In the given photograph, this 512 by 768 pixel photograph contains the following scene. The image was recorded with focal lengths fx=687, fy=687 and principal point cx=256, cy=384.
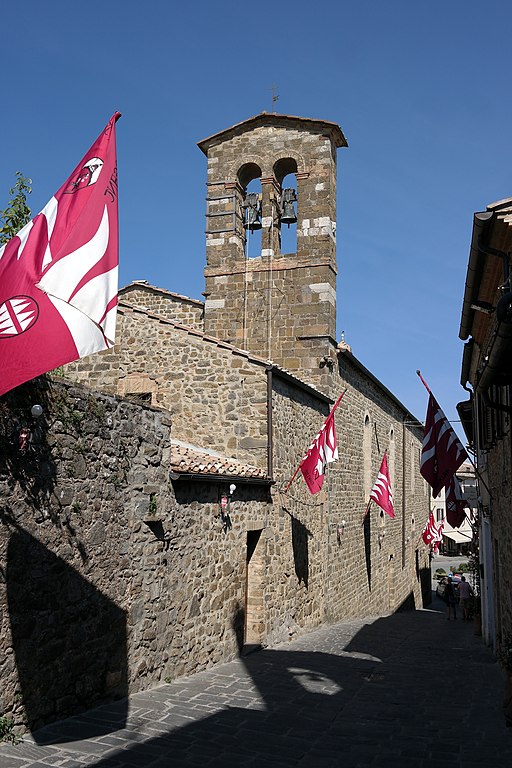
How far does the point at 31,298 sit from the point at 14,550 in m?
2.32

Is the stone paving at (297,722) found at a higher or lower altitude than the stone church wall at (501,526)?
lower

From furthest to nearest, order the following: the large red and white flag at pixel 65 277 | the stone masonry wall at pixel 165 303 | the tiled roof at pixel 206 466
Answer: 1. the stone masonry wall at pixel 165 303
2. the tiled roof at pixel 206 466
3. the large red and white flag at pixel 65 277

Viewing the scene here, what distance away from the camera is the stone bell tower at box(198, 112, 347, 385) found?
16344 mm

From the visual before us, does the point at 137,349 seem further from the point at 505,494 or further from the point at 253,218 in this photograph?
the point at 505,494

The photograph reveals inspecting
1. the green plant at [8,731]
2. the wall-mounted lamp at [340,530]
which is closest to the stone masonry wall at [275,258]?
the wall-mounted lamp at [340,530]

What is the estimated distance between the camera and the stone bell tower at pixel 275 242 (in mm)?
16344

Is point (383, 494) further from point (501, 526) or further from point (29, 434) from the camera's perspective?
point (29, 434)

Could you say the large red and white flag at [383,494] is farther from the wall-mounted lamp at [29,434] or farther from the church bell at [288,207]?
the wall-mounted lamp at [29,434]

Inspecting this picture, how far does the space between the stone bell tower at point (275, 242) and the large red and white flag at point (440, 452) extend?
381 cm

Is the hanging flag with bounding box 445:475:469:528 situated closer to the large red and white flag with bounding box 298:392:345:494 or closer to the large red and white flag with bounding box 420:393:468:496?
the large red and white flag with bounding box 420:393:468:496

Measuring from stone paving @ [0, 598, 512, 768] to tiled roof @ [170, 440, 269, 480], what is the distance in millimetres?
2649

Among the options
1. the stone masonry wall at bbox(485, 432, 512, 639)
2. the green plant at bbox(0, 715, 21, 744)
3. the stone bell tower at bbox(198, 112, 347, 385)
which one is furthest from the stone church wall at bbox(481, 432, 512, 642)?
the green plant at bbox(0, 715, 21, 744)

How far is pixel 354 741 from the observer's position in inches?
259

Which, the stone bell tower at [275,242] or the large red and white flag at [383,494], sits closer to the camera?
the stone bell tower at [275,242]
